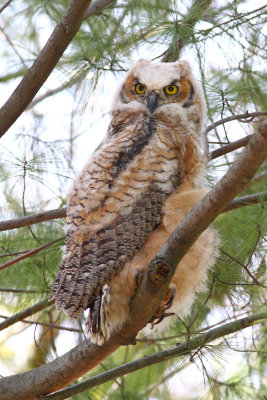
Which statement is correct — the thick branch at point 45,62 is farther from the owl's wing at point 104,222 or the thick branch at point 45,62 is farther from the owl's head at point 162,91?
the owl's head at point 162,91

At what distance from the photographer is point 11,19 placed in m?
3.95

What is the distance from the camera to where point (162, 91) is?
2549 mm

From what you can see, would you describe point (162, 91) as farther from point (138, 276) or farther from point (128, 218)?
point (138, 276)

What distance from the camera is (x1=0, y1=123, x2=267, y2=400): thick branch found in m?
1.50

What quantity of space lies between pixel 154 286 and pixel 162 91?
1.07 meters

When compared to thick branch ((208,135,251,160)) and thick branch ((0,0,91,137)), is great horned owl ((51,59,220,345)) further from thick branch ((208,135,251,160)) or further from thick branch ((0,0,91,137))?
thick branch ((0,0,91,137))

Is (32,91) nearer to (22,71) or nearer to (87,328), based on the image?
(87,328)

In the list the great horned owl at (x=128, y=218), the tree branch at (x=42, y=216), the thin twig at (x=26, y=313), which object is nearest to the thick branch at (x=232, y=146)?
the tree branch at (x=42, y=216)

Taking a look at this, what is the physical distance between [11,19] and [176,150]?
7.51 feet

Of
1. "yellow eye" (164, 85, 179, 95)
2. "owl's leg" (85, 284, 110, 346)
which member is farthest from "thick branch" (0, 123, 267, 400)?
"yellow eye" (164, 85, 179, 95)

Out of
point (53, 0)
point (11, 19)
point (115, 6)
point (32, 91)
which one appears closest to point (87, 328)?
point (32, 91)

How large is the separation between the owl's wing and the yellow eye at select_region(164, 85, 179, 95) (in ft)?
1.67

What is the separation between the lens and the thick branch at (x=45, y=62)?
206 centimetres

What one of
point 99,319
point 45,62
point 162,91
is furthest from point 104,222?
point 162,91
